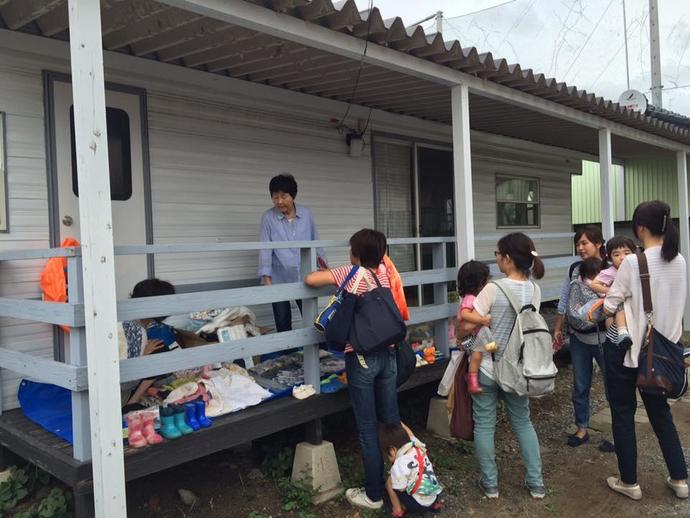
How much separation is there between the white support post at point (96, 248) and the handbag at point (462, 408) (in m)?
2.01

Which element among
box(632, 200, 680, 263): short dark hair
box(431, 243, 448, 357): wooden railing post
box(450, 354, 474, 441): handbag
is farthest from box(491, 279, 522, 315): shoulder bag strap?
box(431, 243, 448, 357): wooden railing post

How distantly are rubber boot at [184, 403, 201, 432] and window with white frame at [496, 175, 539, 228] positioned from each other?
6.15 meters

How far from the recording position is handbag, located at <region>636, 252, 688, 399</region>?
10.9 feet

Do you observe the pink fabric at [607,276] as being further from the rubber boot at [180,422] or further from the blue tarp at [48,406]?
the blue tarp at [48,406]

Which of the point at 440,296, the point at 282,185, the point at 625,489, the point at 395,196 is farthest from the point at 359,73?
the point at 625,489

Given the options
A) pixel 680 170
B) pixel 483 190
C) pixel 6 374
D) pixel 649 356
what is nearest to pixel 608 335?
pixel 649 356

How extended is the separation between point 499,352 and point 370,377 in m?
0.80

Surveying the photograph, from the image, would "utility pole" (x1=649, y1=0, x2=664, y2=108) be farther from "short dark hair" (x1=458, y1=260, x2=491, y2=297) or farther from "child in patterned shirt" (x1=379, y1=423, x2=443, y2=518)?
"child in patterned shirt" (x1=379, y1=423, x2=443, y2=518)

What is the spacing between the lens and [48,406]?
146 inches

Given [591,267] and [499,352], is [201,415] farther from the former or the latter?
[591,267]

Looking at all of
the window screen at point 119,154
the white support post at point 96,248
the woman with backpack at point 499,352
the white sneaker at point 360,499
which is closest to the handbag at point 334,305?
the woman with backpack at point 499,352

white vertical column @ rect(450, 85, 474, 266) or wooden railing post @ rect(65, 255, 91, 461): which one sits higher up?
white vertical column @ rect(450, 85, 474, 266)

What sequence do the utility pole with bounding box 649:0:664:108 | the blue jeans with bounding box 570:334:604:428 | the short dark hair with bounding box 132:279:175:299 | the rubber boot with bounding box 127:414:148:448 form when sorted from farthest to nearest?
the utility pole with bounding box 649:0:664:108 → the blue jeans with bounding box 570:334:604:428 → the short dark hair with bounding box 132:279:175:299 → the rubber boot with bounding box 127:414:148:448

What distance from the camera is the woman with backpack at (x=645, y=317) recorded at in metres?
3.38
